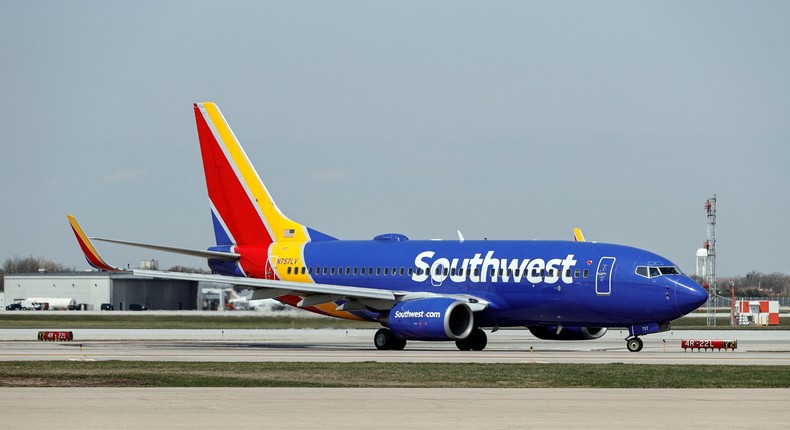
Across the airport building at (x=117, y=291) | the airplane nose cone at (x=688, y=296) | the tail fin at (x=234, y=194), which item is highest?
the tail fin at (x=234, y=194)

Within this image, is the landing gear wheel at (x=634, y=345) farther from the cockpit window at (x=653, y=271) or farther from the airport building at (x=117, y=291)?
the airport building at (x=117, y=291)

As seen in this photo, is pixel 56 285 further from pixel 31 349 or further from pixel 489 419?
pixel 489 419

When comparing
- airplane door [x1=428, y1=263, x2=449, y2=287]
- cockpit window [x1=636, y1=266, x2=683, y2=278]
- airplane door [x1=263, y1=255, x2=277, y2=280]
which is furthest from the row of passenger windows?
cockpit window [x1=636, y1=266, x2=683, y2=278]

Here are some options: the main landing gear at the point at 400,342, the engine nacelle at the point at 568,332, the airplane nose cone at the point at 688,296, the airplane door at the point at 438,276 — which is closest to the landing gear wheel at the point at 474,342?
the main landing gear at the point at 400,342

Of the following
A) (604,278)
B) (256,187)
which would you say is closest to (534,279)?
(604,278)

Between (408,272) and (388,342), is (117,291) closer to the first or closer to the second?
(408,272)

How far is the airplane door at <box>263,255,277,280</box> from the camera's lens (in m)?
53.8

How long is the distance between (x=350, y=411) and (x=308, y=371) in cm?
1027

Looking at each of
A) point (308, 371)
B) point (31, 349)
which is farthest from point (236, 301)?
point (308, 371)

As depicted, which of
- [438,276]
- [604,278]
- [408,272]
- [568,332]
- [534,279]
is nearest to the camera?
[604,278]

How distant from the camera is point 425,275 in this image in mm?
49031

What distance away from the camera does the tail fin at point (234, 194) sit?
55000 millimetres

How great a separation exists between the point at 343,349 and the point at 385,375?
52.4 feet

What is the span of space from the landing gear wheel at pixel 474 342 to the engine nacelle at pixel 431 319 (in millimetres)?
1384
